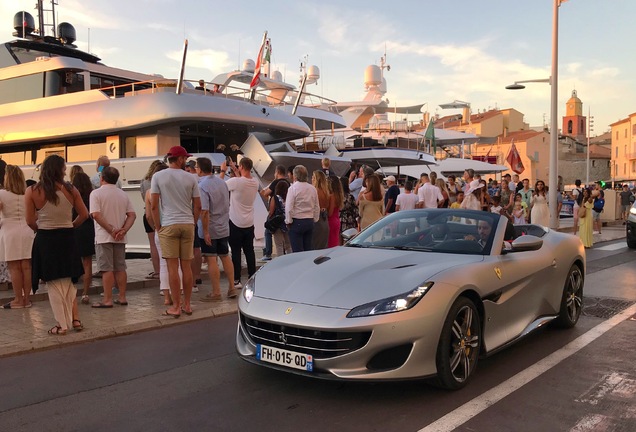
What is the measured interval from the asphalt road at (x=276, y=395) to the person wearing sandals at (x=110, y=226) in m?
1.69

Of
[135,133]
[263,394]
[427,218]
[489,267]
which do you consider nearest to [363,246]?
[427,218]

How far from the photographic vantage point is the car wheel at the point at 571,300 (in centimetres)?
579

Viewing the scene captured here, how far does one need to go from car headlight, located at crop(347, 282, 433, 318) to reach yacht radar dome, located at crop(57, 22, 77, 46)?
18563mm

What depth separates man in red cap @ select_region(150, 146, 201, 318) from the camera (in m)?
6.22

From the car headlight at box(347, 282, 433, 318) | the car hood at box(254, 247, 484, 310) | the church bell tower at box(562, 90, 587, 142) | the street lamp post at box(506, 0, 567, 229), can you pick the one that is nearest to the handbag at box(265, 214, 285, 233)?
the car hood at box(254, 247, 484, 310)

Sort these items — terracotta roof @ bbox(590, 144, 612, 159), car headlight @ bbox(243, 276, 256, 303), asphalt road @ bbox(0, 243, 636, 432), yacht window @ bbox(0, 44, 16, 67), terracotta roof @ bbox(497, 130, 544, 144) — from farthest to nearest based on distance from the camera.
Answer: terracotta roof @ bbox(590, 144, 612, 159)
terracotta roof @ bbox(497, 130, 544, 144)
yacht window @ bbox(0, 44, 16, 67)
car headlight @ bbox(243, 276, 256, 303)
asphalt road @ bbox(0, 243, 636, 432)

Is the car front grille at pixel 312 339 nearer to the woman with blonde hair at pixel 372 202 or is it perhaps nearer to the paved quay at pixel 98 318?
the paved quay at pixel 98 318

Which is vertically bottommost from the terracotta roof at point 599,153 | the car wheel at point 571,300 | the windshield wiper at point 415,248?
the car wheel at point 571,300

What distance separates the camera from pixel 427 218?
5379 mm

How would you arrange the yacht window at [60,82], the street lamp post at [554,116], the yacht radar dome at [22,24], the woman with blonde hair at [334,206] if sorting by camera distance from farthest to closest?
the yacht radar dome at [22,24]
the yacht window at [60,82]
the street lamp post at [554,116]
the woman with blonde hair at [334,206]

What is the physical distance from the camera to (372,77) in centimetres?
4519

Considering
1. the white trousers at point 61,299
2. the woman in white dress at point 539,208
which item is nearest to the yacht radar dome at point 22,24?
the white trousers at point 61,299

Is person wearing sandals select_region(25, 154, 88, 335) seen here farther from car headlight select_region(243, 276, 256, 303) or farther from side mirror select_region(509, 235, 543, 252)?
side mirror select_region(509, 235, 543, 252)

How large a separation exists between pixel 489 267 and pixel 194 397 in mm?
2459
